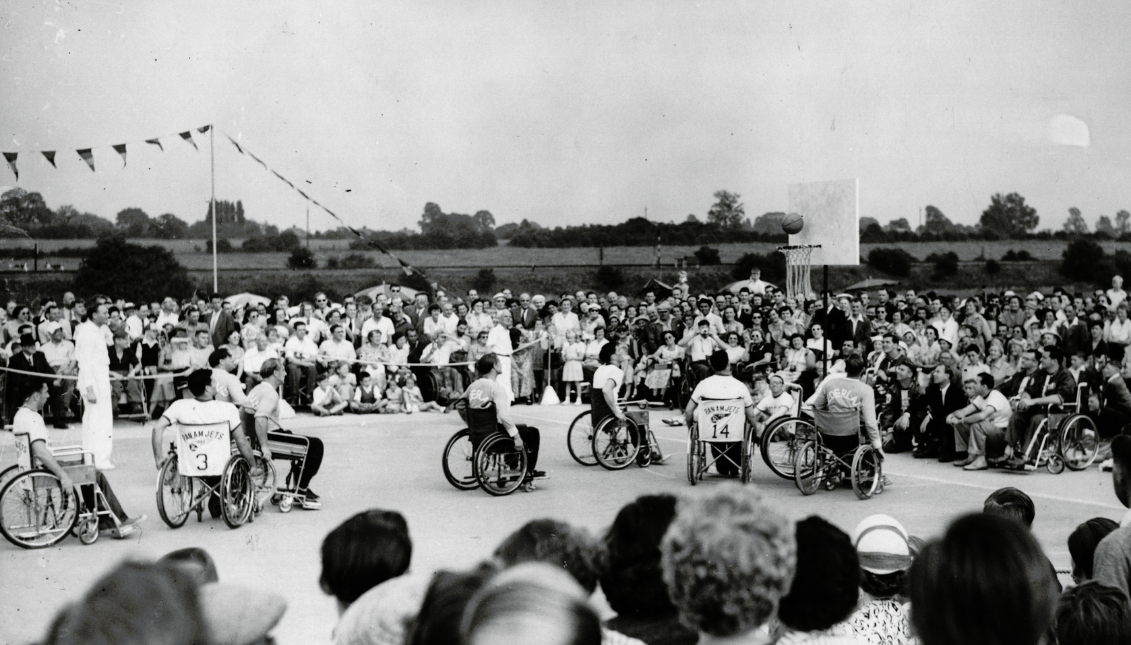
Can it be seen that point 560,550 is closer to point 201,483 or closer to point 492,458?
point 201,483

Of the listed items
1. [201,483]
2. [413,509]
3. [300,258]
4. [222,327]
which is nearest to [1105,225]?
[300,258]

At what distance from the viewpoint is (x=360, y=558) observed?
2469 millimetres

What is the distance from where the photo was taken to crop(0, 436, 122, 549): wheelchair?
6504mm

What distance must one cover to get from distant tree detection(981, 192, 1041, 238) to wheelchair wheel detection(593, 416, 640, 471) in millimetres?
23299

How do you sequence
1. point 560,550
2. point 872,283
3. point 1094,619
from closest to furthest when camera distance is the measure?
point 560,550 < point 1094,619 < point 872,283

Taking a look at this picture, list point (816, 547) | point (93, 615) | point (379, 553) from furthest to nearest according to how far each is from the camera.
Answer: point (379, 553) → point (816, 547) → point (93, 615)

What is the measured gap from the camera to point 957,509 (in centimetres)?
796

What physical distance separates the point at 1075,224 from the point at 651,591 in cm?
3083

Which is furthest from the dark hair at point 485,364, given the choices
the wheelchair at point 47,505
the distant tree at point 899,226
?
the distant tree at point 899,226

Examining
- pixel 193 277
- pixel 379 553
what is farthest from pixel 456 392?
pixel 193 277

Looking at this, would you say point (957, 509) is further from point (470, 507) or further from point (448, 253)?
point (448, 253)

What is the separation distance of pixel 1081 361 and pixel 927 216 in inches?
821

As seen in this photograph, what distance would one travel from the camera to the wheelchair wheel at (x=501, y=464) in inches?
332

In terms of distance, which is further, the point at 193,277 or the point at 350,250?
the point at 350,250
